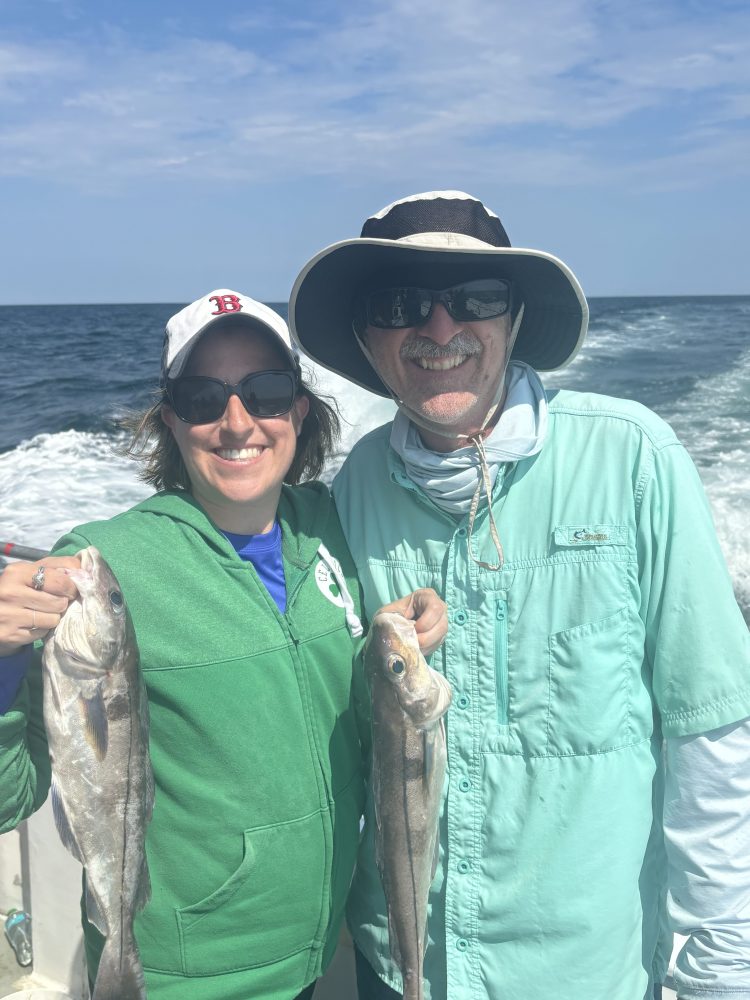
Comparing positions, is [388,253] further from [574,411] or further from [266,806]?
[266,806]

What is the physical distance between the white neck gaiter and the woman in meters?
0.37

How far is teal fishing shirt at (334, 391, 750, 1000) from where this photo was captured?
2.58m

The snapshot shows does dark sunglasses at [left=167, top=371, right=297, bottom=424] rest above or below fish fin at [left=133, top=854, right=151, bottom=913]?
above

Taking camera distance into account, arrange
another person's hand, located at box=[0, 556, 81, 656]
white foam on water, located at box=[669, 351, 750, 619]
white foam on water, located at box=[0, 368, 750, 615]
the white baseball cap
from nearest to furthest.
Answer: another person's hand, located at box=[0, 556, 81, 656] < the white baseball cap < white foam on water, located at box=[669, 351, 750, 619] < white foam on water, located at box=[0, 368, 750, 615]

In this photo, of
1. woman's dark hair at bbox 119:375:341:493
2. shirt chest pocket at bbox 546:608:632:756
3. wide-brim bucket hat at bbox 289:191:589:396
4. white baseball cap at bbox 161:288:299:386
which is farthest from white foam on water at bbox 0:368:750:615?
shirt chest pocket at bbox 546:608:632:756

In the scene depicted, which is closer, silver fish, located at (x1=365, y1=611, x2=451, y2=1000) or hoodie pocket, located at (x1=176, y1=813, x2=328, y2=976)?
silver fish, located at (x1=365, y1=611, x2=451, y2=1000)

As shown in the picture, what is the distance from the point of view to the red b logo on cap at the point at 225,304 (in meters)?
2.79

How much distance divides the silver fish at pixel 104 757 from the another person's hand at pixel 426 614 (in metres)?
0.79

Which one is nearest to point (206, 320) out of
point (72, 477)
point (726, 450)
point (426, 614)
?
point (426, 614)

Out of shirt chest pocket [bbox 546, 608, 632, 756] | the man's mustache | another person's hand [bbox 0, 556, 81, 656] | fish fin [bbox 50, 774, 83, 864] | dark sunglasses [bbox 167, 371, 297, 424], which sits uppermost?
the man's mustache

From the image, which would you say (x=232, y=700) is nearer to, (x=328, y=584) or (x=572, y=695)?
(x=328, y=584)

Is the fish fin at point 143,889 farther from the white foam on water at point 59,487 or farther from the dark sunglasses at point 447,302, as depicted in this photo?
the white foam on water at point 59,487

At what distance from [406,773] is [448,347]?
4.28ft

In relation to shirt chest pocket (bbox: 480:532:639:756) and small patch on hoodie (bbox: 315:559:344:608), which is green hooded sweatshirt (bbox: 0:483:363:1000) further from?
shirt chest pocket (bbox: 480:532:639:756)
